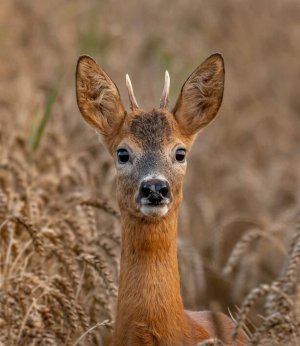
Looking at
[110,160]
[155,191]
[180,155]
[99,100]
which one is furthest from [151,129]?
[110,160]

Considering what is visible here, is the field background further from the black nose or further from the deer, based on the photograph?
the black nose

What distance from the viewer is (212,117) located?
6.92 m

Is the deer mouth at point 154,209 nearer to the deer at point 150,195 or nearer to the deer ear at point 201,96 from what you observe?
the deer at point 150,195

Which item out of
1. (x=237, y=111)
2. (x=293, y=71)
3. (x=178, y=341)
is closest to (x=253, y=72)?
(x=293, y=71)

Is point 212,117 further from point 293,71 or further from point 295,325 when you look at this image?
point 293,71

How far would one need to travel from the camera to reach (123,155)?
6441mm

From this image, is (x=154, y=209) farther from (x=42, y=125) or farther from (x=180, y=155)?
(x=42, y=125)

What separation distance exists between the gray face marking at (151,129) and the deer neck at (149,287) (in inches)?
17.1

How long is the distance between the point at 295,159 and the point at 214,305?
4842mm

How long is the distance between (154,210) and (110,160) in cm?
417

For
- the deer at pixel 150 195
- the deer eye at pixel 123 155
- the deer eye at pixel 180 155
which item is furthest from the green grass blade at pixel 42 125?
the deer eye at pixel 180 155

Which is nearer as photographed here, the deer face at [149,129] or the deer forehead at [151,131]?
the deer face at [149,129]

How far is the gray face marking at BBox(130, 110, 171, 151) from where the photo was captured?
6.46m

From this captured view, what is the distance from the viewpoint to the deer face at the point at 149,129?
6121 mm
